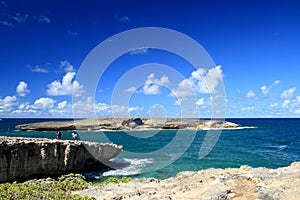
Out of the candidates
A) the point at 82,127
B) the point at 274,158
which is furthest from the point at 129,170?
the point at 82,127

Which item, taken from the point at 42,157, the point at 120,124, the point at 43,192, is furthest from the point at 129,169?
the point at 120,124

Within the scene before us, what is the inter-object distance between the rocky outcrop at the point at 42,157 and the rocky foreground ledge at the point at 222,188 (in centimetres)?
988

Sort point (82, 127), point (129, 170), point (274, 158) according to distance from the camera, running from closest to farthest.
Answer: point (129, 170)
point (274, 158)
point (82, 127)

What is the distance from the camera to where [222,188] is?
44.3ft

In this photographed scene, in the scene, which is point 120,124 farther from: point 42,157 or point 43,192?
point 43,192

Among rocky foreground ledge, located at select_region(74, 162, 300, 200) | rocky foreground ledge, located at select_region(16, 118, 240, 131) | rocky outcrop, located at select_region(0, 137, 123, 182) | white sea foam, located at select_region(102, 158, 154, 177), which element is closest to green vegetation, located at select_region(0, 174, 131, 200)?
rocky foreground ledge, located at select_region(74, 162, 300, 200)

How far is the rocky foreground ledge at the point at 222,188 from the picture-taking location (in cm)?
1245

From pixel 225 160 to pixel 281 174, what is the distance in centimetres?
2859

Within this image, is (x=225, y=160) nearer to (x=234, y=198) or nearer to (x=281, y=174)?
(x=281, y=174)

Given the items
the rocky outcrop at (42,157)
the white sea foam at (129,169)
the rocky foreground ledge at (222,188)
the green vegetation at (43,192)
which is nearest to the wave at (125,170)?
the white sea foam at (129,169)

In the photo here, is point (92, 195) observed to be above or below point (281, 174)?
below

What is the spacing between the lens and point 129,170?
33125 millimetres

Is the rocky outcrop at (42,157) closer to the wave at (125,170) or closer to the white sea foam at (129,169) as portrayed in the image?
the wave at (125,170)

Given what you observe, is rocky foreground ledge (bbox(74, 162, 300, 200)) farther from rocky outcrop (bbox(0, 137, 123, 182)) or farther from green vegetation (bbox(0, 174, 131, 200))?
rocky outcrop (bbox(0, 137, 123, 182))
